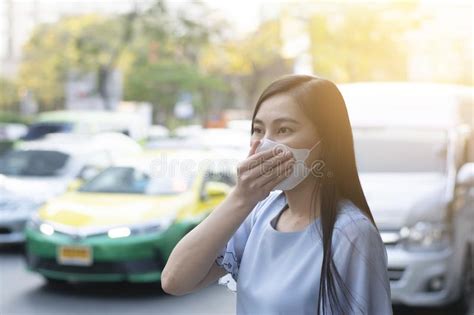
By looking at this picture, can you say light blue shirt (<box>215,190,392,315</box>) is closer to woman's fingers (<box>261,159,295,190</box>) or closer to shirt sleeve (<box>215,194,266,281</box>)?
shirt sleeve (<box>215,194,266,281</box>)

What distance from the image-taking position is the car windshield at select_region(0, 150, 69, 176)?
9844mm

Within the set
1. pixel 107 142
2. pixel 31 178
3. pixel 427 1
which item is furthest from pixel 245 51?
pixel 31 178

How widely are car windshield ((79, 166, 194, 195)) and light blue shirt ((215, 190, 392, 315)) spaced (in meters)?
5.27

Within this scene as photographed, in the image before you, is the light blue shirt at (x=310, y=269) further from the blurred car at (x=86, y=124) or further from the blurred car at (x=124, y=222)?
the blurred car at (x=86, y=124)

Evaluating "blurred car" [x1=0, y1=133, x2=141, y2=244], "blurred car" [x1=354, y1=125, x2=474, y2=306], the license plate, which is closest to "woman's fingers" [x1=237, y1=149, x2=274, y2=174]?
"blurred car" [x1=354, y1=125, x2=474, y2=306]

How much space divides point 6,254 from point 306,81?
770 cm

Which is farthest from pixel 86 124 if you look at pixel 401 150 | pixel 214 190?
pixel 401 150

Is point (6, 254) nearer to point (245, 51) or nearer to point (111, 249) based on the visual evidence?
point (111, 249)

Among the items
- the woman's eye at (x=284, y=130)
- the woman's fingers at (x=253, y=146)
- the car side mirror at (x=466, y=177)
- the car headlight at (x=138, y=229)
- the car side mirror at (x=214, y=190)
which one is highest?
the woman's eye at (x=284, y=130)

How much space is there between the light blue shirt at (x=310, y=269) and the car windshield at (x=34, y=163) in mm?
8283

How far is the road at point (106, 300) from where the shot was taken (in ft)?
20.3

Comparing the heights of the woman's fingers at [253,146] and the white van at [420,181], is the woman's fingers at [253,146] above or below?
above

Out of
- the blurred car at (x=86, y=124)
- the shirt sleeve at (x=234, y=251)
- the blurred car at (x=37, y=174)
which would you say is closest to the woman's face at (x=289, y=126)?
the shirt sleeve at (x=234, y=251)

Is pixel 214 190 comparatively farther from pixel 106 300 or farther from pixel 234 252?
pixel 234 252
